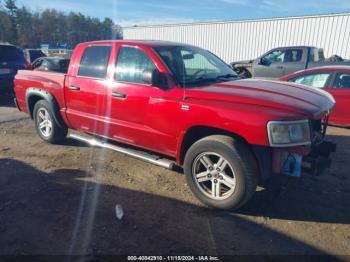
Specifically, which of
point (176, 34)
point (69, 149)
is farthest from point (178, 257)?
point (176, 34)

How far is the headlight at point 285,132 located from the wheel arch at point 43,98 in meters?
3.81

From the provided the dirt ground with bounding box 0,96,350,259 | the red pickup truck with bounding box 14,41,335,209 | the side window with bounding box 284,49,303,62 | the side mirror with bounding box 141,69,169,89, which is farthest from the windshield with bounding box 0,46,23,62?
the side window with bounding box 284,49,303,62

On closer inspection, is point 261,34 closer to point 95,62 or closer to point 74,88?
point 95,62

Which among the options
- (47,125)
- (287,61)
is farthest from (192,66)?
(287,61)

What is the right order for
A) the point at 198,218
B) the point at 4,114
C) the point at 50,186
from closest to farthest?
the point at 198,218 < the point at 50,186 < the point at 4,114

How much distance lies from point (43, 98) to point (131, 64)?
220 centimetres

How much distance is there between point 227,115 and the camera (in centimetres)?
335

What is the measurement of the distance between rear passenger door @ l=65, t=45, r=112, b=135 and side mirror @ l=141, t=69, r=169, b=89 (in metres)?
0.90

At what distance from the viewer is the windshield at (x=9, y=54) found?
1043 centimetres

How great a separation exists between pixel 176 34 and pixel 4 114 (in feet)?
59.5

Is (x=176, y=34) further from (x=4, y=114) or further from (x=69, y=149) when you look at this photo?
(x=69, y=149)

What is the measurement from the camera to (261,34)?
66.4ft

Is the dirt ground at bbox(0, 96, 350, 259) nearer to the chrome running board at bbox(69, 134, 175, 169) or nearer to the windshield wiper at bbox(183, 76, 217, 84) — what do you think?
the chrome running board at bbox(69, 134, 175, 169)

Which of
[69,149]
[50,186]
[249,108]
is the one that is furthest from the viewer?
[69,149]
